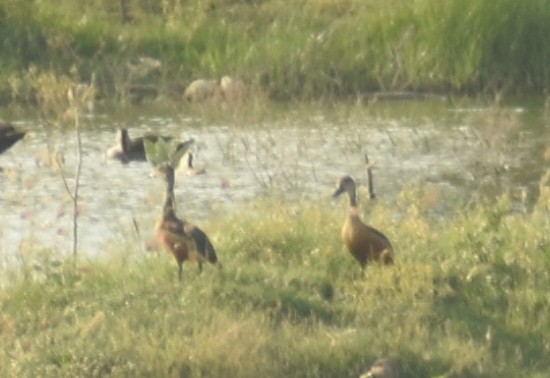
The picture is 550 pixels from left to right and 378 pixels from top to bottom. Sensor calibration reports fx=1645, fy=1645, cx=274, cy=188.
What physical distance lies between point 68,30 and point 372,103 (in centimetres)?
487

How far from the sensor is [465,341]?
8.88 metres

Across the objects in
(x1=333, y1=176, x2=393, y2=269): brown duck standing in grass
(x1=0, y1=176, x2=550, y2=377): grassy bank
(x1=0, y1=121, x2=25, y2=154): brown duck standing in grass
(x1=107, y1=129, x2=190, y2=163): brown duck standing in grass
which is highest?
(x1=333, y1=176, x2=393, y2=269): brown duck standing in grass

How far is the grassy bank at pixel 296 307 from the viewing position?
8.41 m

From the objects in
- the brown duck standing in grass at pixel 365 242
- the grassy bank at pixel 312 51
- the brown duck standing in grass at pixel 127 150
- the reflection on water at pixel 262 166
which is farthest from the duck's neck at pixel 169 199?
the grassy bank at pixel 312 51

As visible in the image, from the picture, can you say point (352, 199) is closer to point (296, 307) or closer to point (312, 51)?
point (296, 307)

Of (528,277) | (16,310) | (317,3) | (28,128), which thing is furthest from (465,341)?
(317,3)

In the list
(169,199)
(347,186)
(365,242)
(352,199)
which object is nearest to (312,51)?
(347,186)

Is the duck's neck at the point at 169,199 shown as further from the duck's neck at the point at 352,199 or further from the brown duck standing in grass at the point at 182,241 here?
the duck's neck at the point at 352,199

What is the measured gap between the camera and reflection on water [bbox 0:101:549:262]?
12523 mm

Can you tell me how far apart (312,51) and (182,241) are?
34.0 feet

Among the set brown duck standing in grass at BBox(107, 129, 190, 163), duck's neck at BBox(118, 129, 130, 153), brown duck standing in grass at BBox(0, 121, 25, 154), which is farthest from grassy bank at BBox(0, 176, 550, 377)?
duck's neck at BBox(118, 129, 130, 153)

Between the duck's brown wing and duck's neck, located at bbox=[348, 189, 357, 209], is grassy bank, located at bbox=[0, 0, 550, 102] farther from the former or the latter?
the duck's brown wing

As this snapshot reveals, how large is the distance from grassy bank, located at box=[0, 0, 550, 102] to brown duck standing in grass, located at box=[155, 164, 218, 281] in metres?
8.71

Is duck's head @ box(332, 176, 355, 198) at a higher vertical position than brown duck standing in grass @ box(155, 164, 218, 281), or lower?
higher
